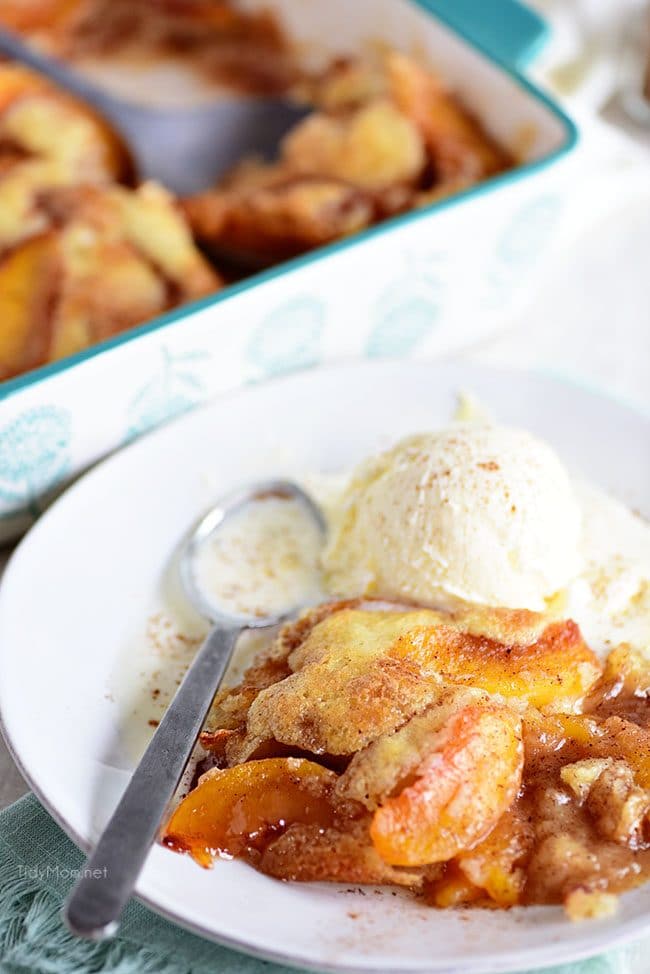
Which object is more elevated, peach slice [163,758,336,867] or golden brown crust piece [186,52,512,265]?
golden brown crust piece [186,52,512,265]

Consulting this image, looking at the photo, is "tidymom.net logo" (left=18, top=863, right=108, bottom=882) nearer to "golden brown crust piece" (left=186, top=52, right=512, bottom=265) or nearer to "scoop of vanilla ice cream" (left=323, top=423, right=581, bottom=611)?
"scoop of vanilla ice cream" (left=323, top=423, right=581, bottom=611)

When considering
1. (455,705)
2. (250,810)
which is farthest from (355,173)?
(250,810)

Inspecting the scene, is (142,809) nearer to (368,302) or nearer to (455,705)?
(455,705)

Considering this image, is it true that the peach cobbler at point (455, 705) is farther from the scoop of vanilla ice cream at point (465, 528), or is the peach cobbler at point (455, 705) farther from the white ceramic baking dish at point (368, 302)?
the white ceramic baking dish at point (368, 302)

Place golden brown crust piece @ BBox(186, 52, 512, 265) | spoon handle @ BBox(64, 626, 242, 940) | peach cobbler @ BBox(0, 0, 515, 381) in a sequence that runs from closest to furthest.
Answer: spoon handle @ BBox(64, 626, 242, 940), peach cobbler @ BBox(0, 0, 515, 381), golden brown crust piece @ BBox(186, 52, 512, 265)

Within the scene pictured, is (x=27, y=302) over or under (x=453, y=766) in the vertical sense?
over

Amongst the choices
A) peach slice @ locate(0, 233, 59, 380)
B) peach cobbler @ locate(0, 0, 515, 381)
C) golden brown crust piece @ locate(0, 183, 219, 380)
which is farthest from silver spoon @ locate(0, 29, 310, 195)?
peach slice @ locate(0, 233, 59, 380)
